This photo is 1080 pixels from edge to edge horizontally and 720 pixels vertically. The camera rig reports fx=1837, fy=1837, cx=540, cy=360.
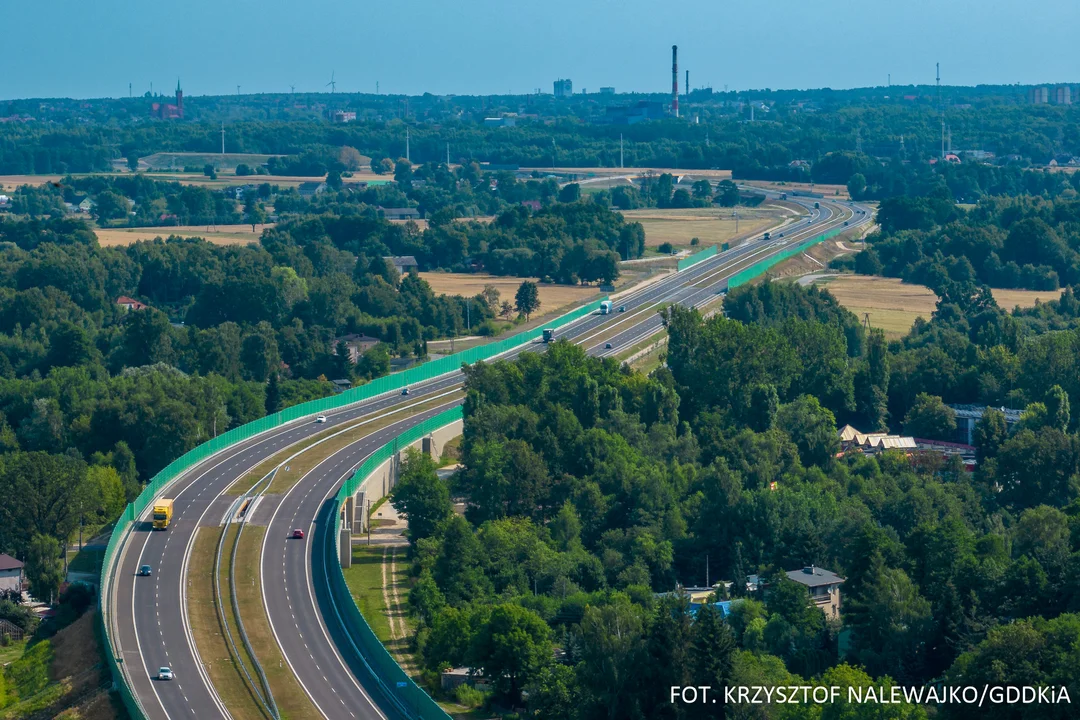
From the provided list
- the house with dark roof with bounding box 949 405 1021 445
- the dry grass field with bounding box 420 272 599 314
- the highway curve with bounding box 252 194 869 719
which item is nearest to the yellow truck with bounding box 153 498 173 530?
the highway curve with bounding box 252 194 869 719

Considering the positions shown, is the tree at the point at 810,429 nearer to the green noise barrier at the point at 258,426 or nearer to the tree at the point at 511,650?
the green noise barrier at the point at 258,426

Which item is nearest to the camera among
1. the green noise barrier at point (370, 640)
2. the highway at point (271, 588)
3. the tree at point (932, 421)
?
the green noise barrier at point (370, 640)

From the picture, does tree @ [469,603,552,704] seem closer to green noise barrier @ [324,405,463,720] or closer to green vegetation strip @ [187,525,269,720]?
green noise barrier @ [324,405,463,720]

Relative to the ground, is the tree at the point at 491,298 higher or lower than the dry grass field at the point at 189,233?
lower

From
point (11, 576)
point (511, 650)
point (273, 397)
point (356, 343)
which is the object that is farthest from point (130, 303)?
point (511, 650)

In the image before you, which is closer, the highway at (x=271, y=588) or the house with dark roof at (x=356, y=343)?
the highway at (x=271, y=588)

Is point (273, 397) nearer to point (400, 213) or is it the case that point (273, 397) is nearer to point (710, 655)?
point (710, 655)

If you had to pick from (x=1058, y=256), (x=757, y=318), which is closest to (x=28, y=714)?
(x=757, y=318)

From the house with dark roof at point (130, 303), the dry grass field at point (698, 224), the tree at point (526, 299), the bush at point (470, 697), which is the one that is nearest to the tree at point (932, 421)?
the tree at point (526, 299)
